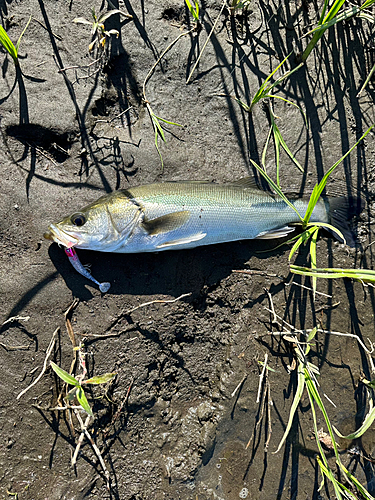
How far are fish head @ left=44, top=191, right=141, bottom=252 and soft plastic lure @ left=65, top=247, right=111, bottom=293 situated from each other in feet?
0.46

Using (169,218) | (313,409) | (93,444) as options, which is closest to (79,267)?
(169,218)

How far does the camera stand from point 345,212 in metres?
3.91

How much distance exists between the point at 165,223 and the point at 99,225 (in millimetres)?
694

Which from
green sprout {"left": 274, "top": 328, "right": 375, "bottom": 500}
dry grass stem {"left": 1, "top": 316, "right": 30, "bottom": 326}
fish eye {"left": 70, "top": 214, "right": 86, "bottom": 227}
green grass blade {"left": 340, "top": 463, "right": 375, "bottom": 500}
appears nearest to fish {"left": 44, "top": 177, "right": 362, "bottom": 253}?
fish eye {"left": 70, "top": 214, "right": 86, "bottom": 227}

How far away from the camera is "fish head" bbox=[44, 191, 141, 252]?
135 inches

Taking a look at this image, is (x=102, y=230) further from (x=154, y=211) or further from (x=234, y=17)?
(x=234, y=17)

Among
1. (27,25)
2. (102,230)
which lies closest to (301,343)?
(102,230)

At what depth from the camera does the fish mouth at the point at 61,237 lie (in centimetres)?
340

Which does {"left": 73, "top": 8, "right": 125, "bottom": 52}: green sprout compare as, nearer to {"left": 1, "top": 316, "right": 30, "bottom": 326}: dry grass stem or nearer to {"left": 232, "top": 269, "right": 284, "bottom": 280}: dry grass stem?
{"left": 232, "top": 269, "right": 284, "bottom": 280}: dry grass stem

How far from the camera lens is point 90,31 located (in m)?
3.70

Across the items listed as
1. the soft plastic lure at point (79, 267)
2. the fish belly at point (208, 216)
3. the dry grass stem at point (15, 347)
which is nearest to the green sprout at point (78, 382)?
the dry grass stem at point (15, 347)

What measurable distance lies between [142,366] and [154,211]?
175 cm

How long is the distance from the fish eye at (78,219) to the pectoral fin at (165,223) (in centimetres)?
63

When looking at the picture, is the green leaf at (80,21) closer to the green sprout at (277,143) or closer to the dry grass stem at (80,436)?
the green sprout at (277,143)
